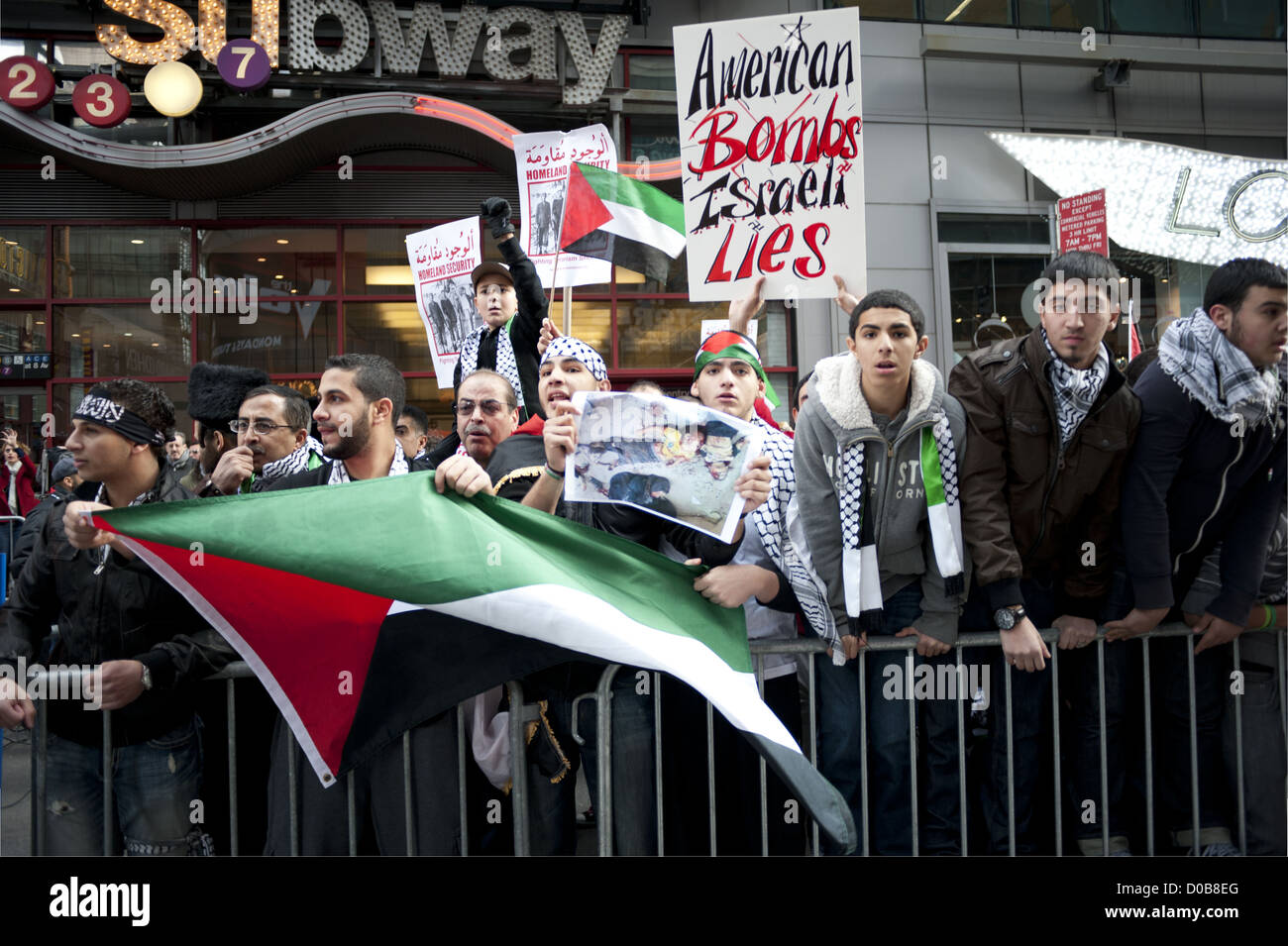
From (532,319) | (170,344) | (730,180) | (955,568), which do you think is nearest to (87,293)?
(170,344)

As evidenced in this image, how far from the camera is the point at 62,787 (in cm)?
304

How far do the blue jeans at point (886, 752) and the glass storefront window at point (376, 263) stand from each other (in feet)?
31.4

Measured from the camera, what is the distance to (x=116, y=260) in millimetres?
11328

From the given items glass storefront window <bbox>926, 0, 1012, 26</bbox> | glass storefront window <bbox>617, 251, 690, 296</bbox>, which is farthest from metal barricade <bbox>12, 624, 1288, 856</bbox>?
glass storefront window <bbox>926, 0, 1012, 26</bbox>

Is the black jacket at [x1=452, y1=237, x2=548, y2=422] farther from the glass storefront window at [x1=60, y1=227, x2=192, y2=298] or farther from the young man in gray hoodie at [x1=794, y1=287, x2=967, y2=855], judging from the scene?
the glass storefront window at [x1=60, y1=227, x2=192, y2=298]

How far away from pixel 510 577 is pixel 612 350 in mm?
9092

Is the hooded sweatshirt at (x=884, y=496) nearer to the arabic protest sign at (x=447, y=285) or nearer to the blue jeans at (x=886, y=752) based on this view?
the blue jeans at (x=886, y=752)

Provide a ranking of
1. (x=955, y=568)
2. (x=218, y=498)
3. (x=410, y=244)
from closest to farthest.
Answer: (x=218, y=498)
(x=955, y=568)
(x=410, y=244)

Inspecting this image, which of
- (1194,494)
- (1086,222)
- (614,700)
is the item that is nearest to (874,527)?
(614,700)

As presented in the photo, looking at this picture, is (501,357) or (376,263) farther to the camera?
(376,263)

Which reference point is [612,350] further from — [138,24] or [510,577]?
[510,577]
